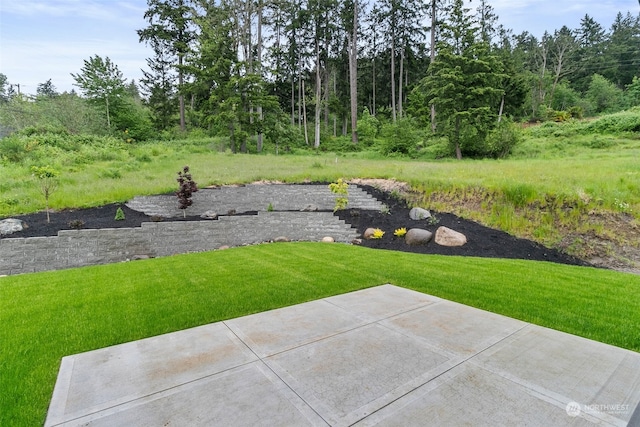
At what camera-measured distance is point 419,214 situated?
7441mm

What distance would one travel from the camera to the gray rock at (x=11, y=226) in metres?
6.27

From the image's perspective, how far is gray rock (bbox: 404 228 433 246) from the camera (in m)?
6.42

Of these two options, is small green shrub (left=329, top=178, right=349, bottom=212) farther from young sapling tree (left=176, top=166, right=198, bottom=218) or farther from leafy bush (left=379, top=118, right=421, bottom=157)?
leafy bush (left=379, top=118, right=421, bottom=157)

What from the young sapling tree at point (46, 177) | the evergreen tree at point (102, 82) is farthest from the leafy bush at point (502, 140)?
the evergreen tree at point (102, 82)

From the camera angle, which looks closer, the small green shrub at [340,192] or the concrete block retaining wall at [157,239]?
the concrete block retaining wall at [157,239]

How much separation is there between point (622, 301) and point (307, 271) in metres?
3.43

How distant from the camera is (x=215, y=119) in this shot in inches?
691

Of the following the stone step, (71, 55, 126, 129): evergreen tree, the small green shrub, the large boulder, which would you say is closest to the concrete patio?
the large boulder

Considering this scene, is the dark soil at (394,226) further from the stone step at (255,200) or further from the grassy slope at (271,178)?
the grassy slope at (271,178)

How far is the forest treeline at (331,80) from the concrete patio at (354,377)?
1551 centimetres

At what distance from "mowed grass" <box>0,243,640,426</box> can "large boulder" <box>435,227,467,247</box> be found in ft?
3.08

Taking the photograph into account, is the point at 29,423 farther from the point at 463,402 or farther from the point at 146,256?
the point at 146,256

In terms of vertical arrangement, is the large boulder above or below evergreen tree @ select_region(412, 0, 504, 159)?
below

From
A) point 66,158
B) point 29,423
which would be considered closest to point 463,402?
point 29,423
